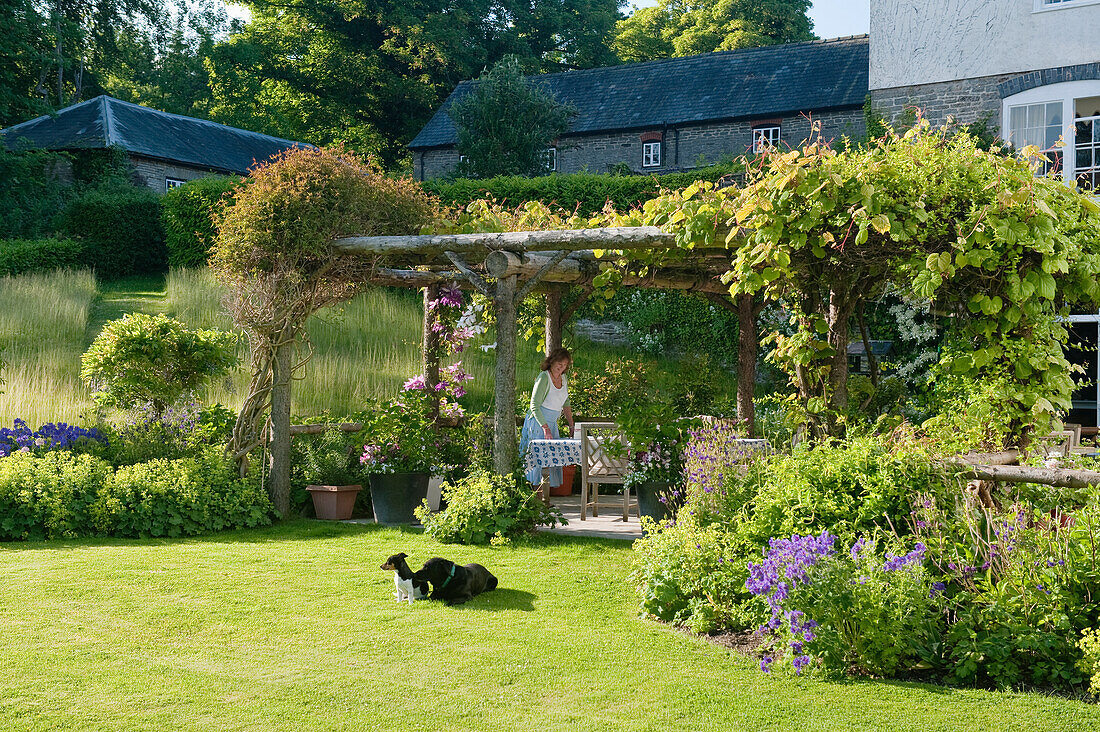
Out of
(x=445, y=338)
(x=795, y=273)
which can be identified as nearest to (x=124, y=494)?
(x=445, y=338)

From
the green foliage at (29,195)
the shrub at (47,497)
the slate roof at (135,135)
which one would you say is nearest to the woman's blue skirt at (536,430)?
the shrub at (47,497)

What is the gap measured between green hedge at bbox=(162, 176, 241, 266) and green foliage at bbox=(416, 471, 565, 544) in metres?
14.1

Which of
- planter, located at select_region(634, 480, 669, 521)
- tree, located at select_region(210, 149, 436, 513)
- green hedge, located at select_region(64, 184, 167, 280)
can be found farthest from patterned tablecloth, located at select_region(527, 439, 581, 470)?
green hedge, located at select_region(64, 184, 167, 280)

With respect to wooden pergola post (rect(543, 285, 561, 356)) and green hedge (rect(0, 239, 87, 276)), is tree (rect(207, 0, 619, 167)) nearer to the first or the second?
green hedge (rect(0, 239, 87, 276))

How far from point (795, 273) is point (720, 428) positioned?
1.18 metres

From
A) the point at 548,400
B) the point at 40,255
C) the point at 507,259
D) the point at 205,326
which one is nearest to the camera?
the point at 507,259

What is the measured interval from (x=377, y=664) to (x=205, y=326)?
1279 cm

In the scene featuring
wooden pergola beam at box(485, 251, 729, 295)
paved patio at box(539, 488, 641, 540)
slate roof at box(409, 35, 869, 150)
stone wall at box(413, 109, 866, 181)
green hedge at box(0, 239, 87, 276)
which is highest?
slate roof at box(409, 35, 869, 150)

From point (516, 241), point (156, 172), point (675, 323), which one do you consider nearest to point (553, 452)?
point (516, 241)

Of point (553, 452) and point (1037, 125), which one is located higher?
point (1037, 125)

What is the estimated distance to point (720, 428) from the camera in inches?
263

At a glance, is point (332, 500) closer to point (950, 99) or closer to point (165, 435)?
point (165, 435)

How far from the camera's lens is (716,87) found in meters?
25.8

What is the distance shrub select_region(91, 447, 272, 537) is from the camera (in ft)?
27.3
